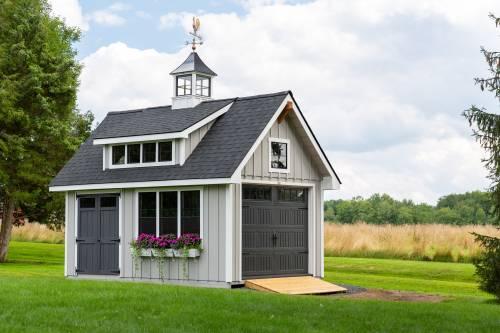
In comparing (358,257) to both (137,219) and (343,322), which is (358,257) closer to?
(137,219)

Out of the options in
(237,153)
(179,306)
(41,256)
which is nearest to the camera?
(179,306)

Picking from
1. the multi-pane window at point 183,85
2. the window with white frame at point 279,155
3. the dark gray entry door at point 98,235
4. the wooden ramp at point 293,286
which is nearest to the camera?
the wooden ramp at point 293,286

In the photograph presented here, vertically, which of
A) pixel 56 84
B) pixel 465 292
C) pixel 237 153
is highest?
pixel 56 84

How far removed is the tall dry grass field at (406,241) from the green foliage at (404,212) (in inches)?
1341

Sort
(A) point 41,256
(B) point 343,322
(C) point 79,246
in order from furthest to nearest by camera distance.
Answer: (A) point 41,256 → (C) point 79,246 → (B) point 343,322

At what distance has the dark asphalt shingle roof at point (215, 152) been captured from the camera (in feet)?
68.7

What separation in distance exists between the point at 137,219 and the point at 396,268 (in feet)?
36.0

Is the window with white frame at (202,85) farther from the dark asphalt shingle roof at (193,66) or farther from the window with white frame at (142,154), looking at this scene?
the window with white frame at (142,154)

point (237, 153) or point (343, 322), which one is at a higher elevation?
point (237, 153)

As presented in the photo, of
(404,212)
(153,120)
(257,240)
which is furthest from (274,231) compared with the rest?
(404,212)

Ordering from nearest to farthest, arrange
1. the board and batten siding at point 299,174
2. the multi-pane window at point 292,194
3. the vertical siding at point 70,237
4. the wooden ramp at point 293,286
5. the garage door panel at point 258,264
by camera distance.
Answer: the wooden ramp at point 293,286
the garage door panel at point 258,264
the board and batten siding at point 299,174
the multi-pane window at point 292,194
the vertical siding at point 70,237

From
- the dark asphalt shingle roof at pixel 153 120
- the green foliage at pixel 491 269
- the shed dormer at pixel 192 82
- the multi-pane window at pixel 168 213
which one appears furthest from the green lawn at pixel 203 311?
the shed dormer at pixel 192 82

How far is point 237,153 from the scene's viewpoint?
2094cm

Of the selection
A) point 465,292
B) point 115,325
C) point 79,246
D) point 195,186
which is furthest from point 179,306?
point 465,292
